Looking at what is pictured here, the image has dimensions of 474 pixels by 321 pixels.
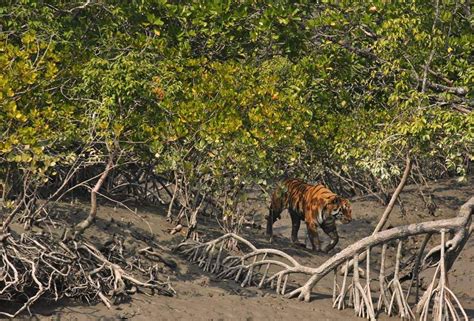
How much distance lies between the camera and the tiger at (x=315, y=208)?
55.6ft

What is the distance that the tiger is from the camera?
55.6 feet

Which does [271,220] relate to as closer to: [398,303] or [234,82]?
[234,82]

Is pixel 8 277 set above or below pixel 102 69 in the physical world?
below

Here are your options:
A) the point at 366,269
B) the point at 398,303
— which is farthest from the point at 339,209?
the point at 398,303

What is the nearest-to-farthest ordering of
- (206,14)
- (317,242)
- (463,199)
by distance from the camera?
(206,14) < (317,242) < (463,199)

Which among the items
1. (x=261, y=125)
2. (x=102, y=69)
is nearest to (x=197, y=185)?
(x=261, y=125)

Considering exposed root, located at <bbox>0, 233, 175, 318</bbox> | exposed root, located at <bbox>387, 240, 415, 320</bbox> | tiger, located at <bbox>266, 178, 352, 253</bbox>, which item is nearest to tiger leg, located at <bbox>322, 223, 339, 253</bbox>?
tiger, located at <bbox>266, 178, 352, 253</bbox>

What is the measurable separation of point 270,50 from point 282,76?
892 millimetres

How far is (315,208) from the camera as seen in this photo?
17141mm

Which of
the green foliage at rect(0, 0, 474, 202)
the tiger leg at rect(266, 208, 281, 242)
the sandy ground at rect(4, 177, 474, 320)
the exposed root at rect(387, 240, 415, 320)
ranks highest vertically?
the green foliage at rect(0, 0, 474, 202)

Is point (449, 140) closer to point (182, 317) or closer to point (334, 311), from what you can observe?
point (334, 311)

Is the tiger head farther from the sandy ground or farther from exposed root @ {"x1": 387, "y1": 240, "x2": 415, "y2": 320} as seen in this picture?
exposed root @ {"x1": 387, "y1": 240, "x2": 415, "y2": 320}

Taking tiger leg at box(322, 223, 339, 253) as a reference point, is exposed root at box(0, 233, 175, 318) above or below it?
above

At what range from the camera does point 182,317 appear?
12094mm
